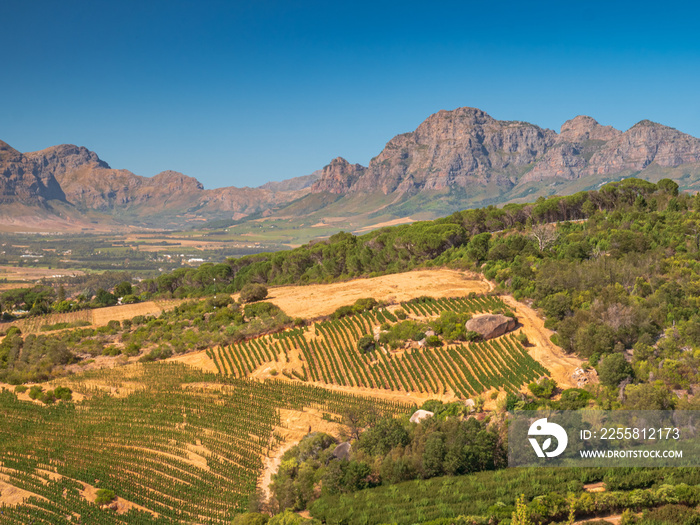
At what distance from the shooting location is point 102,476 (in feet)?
108

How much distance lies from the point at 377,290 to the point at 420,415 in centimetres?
3606

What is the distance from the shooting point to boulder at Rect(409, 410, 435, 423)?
1505 inches

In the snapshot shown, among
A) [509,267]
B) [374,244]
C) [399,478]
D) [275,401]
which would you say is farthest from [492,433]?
[374,244]

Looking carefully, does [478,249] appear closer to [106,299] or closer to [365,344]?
[365,344]

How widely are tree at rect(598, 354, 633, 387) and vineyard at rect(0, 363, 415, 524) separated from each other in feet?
54.8

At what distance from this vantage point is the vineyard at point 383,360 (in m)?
47.6

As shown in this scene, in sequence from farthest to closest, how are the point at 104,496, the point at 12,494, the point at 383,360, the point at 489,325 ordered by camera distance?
the point at 489,325 < the point at 383,360 < the point at 12,494 < the point at 104,496

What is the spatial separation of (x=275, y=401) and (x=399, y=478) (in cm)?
1748

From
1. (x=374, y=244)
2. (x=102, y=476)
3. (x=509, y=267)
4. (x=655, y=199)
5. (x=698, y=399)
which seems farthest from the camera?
(x=374, y=244)

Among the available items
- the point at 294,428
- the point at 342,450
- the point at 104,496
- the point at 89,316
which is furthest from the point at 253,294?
the point at 104,496

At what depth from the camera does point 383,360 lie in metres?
52.8

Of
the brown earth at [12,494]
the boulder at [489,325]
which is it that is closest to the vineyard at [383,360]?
the boulder at [489,325]

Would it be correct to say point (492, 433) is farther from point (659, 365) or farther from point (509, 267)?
point (509, 267)

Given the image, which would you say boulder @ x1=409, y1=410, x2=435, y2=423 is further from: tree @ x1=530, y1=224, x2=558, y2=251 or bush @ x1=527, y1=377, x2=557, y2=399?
tree @ x1=530, y1=224, x2=558, y2=251
